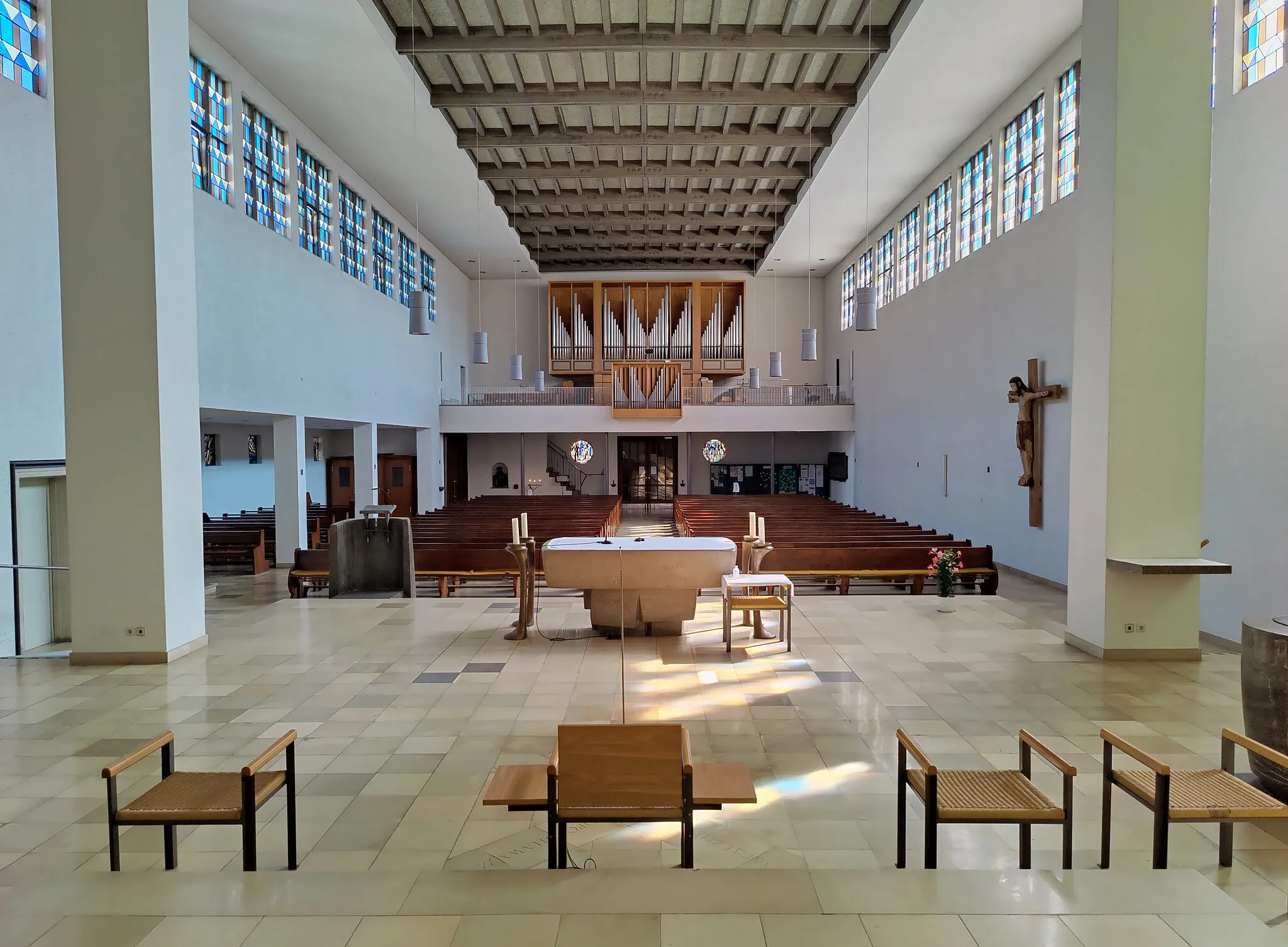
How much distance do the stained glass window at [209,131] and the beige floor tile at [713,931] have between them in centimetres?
911

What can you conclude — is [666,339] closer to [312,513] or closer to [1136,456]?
[312,513]

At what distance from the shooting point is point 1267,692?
3168mm

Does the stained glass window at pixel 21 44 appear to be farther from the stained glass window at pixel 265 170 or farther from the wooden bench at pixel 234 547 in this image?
the wooden bench at pixel 234 547

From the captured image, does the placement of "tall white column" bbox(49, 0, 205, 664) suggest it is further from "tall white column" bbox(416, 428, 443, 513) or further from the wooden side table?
"tall white column" bbox(416, 428, 443, 513)

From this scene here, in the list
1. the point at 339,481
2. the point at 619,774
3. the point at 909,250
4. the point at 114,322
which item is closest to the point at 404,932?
the point at 619,774

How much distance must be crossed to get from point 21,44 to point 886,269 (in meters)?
14.2

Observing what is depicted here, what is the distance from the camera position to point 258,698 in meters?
4.50

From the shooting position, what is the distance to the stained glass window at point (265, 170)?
31.2 feet

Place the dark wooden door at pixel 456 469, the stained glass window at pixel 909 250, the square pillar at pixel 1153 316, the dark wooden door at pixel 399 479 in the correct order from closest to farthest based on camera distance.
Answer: the square pillar at pixel 1153 316, the stained glass window at pixel 909 250, the dark wooden door at pixel 399 479, the dark wooden door at pixel 456 469

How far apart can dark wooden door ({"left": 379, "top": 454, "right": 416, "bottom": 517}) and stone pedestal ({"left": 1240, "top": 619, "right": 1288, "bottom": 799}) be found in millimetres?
16708

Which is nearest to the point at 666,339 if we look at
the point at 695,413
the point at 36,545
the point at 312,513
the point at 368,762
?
the point at 695,413

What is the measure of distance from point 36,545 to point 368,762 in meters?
4.81

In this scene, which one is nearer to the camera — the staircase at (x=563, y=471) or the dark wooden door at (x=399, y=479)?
the dark wooden door at (x=399, y=479)

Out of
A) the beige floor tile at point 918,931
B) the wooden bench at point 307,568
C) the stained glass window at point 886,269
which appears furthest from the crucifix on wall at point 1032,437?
the wooden bench at point 307,568
